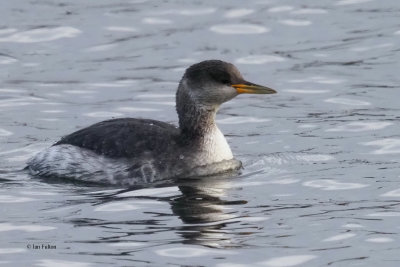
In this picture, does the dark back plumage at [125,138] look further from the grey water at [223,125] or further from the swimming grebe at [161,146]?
the grey water at [223,125]

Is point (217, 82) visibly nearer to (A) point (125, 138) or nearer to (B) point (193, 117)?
(B) point (193, 117)

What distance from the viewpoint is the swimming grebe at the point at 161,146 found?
14.6m

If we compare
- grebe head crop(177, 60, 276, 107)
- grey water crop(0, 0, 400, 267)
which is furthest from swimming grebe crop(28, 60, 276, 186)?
grey water crop(0, 0, 400, 267)

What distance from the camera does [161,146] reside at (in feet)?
48.5

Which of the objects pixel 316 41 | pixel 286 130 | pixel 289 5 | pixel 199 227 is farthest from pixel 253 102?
pixel 199 227

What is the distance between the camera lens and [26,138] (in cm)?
1681

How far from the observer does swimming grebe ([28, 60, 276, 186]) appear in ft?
47.9

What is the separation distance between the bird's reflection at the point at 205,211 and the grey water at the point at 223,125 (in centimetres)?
2

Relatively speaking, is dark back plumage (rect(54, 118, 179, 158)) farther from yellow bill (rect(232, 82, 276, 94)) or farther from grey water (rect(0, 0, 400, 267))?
yellow bill (rect(232, 82, 276, 94))

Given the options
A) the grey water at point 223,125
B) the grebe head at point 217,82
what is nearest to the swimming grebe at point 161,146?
the grebe head at point 217,82

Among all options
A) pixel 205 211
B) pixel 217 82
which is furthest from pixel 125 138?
pixel 205 211

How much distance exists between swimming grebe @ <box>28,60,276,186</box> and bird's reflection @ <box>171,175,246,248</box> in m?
0.35

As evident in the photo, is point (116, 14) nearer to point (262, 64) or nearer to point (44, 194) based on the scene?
point (262, 64)

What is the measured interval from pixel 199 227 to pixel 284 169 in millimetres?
2842
